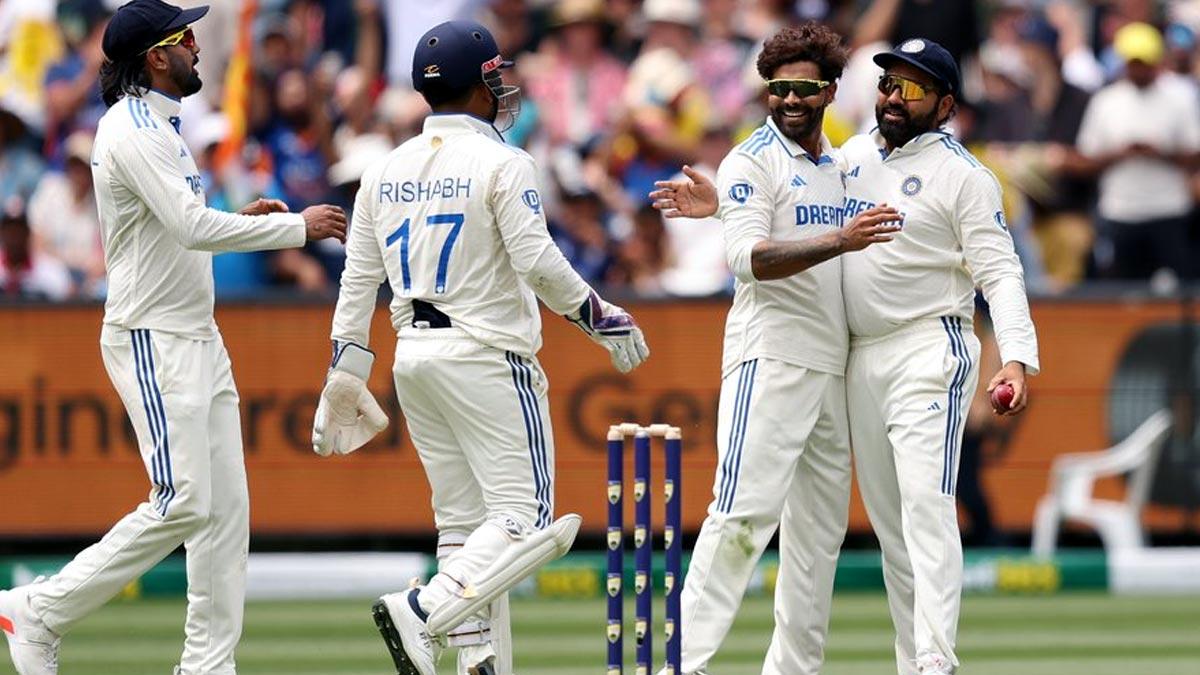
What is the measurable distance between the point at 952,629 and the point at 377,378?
530cm

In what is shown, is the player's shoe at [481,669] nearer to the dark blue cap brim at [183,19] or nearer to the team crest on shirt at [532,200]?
the team crest on shirt at [532,200]

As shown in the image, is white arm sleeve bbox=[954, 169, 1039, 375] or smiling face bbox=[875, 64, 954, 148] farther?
smiling face bbox=[875, 64, 954, 148]

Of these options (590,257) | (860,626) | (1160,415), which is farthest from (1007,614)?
(590,257)

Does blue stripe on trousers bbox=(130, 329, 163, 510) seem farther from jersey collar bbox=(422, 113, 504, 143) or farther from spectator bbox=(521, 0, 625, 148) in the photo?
spectator bbox=(521, 0, 625, 148)

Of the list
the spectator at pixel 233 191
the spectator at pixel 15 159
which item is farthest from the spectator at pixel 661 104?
the spectator at pixel 15 159

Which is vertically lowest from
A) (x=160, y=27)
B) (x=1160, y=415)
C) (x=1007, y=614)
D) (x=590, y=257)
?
(x=1007, y=614)

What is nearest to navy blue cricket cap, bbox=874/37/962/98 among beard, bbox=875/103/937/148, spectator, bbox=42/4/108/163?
beard, bbox=875/103/937/148

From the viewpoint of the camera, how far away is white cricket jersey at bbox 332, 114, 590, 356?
24.4 feet

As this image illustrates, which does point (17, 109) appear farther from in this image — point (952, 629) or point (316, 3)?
point (952, 629)

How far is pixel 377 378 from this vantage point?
1230 centimetres

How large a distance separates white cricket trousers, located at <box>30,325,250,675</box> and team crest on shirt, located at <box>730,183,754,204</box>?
1806 mm

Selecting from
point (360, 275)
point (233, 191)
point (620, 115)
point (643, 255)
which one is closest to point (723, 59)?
point (620, 115)

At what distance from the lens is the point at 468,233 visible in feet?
24.6

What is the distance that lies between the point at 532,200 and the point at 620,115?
6.87 metres
